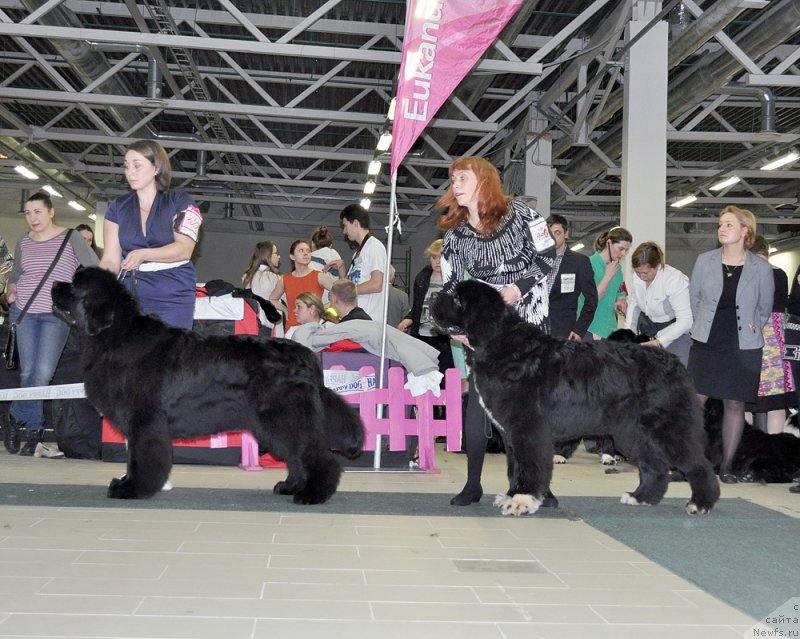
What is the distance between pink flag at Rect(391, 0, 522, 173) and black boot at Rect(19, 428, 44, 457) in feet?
10.9

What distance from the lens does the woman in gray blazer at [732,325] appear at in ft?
18.2

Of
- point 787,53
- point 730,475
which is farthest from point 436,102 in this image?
point 787,53

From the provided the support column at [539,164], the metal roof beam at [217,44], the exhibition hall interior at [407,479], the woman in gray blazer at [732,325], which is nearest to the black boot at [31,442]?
the exhibition hall interior at [407,479]

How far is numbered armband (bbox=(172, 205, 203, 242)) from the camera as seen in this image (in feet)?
13.5

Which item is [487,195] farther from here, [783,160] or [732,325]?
[783,160]

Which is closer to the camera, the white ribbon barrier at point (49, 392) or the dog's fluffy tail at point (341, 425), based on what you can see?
the dog's fluffy tail at point (341, 425)

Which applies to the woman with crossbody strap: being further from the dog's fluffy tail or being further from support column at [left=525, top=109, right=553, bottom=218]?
support column at [left=525, top=109, right=553, bottom=218]

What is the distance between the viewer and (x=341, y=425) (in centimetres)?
419

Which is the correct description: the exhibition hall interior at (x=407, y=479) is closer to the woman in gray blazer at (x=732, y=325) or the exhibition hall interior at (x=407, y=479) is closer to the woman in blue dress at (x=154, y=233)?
the woman in blue dress at (x=154, y=233)

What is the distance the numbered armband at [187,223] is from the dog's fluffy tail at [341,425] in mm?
1030

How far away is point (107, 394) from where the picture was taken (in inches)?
154

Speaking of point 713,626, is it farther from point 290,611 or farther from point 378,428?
point 378,428

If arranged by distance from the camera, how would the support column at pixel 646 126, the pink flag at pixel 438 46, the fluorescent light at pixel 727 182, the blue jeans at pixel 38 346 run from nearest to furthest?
the pink flag at pixel 438 46, the blue jeans at pixel 38 346, the support column at pixel 646 126, the fluorescent light at pixel 727 182

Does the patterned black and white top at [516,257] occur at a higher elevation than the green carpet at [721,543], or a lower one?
higher
